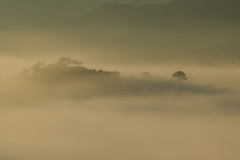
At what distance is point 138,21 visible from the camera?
158 inches

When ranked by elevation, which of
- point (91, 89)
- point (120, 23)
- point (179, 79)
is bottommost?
point (91, 89)

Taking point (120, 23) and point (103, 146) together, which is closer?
point (103, 146)

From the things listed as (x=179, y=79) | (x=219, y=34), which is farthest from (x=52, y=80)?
(x=219, y=34)

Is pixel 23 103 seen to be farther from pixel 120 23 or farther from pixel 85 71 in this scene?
pixel 120 23

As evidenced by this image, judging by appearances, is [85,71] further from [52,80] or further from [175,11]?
[175,11]

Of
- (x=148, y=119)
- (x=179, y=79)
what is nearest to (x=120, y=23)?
(x=179, y=79)

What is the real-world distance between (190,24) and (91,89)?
166 centimetres

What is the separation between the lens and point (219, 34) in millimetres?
3951

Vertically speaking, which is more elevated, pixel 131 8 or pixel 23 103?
pixel 131 8

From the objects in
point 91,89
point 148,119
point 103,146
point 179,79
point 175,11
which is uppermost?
point 175,11

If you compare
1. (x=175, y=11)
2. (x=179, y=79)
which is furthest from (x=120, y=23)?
(x=179, y=79)

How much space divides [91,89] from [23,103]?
0.90m

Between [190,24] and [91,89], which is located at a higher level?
[190,24]

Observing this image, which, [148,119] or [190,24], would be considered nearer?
[148,119]
